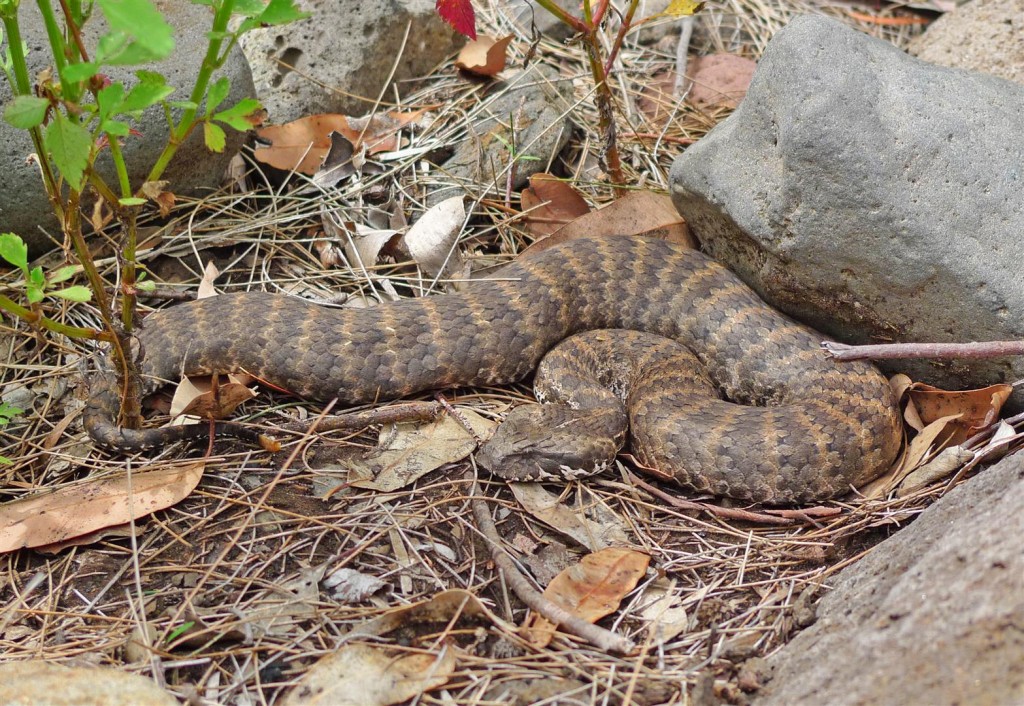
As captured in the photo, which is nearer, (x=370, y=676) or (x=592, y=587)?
(x=370, y=676)

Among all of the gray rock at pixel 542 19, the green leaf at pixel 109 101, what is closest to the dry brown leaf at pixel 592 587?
the green leaf at pixel 109 101

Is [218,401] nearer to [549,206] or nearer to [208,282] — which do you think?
[208,282]

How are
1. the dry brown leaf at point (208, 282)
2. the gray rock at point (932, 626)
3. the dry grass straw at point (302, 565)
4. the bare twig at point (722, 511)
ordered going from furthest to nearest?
the dry brown leaf at point (208, 282), the bare twig at point (722, 511), the dry grass straw at point (302, 565), the gray rock at point (932, 626)

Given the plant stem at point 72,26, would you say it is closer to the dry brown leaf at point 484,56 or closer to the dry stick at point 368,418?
the dry stick at point 368,418

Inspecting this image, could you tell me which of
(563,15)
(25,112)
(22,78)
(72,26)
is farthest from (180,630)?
(563,15)

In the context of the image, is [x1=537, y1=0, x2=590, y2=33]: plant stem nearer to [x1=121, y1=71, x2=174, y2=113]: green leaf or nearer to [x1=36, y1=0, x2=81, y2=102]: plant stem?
[x1=121, y1=71, x2=174, y2=113]: green leaf
